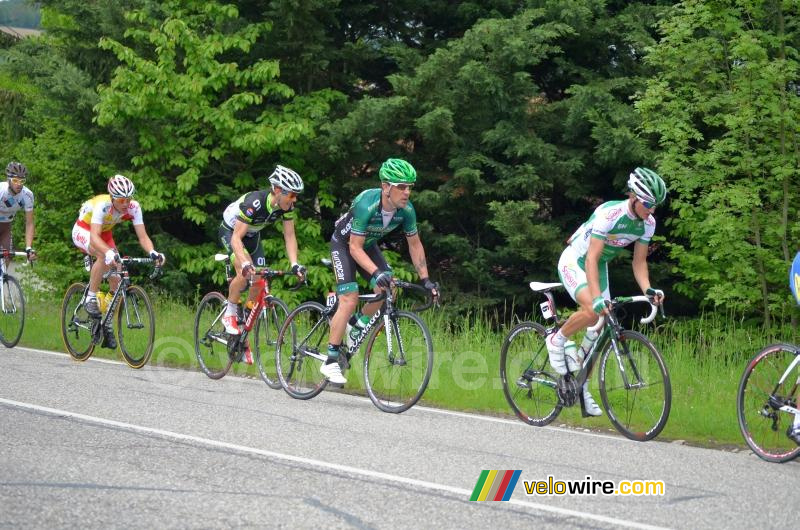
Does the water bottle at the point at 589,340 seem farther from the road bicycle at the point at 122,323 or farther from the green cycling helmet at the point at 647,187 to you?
the road bicycle at the point at 122,323

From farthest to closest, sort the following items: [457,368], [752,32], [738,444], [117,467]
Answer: [752,32], [457,368], [738,444], [117,467]

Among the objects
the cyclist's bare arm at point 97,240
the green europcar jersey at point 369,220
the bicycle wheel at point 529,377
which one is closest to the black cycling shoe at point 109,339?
the cyclist's bare arm at point 97,240

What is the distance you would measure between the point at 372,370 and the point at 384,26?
12.6 meters

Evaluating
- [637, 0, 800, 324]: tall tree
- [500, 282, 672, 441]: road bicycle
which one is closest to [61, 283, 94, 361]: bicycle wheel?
[500, 282, 672, 441]: road bicycle

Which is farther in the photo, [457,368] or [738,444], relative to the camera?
[457,368]

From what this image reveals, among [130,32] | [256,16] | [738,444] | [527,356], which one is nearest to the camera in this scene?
[738,444]

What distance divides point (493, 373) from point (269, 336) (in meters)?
2.37

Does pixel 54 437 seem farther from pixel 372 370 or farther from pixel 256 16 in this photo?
pixel 256 16

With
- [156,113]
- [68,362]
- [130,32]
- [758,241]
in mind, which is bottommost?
[68,362]

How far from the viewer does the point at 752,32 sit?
52.2 ft

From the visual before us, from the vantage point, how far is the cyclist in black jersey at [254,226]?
10.5m

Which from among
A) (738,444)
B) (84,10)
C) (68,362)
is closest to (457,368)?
(738,444)

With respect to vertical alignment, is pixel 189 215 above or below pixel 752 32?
below

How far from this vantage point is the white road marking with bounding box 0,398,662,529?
5703mm
